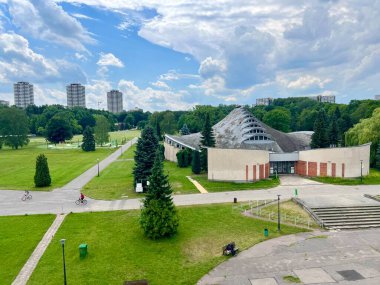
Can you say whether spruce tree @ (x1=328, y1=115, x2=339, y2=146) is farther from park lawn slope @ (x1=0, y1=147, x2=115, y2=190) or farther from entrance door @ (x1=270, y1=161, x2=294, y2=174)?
park lawn slope @ (x1=0, y1=147, x2=115, y2=190)

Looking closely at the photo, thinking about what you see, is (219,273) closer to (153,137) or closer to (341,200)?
(341,200)

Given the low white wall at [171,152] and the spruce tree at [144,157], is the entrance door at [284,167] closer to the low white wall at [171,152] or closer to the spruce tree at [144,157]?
the spruce tree at [144,157]

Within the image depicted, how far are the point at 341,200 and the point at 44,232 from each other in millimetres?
26013

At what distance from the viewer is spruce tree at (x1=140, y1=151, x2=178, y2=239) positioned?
76.6ft

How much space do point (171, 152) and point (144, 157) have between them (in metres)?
25.1

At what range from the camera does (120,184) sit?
41.2 m

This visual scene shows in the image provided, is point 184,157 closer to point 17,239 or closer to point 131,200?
point 131,200

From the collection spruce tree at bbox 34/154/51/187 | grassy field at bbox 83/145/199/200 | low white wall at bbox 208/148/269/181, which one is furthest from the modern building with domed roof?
spruce tree at bbox 34/154/51/187

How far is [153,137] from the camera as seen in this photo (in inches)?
1502

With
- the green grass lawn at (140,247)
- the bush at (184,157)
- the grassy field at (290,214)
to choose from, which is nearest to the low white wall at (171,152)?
the bush at (184,157)

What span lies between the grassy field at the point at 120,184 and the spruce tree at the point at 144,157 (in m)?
1.91

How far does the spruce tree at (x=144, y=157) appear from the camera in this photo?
37.1 metres

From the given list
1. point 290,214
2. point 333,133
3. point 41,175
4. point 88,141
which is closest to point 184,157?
point 41,175

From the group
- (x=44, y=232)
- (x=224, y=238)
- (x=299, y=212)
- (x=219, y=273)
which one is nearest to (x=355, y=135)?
(x=299, y=212)
